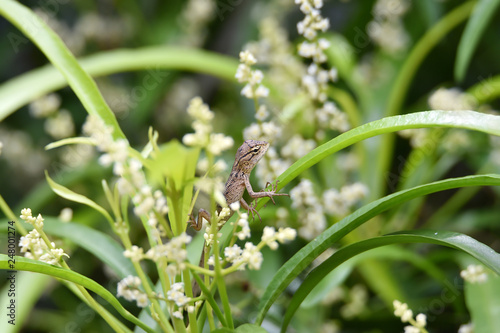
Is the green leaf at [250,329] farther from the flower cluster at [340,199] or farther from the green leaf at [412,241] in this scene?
the flower cluster at [340,199]

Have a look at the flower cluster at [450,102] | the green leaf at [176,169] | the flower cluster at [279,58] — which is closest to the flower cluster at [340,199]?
the flower cluster at [450,102]

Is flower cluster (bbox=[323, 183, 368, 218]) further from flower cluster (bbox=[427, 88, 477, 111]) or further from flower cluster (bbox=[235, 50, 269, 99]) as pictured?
flower cluster (bbox=[235, 50, 269, 99])

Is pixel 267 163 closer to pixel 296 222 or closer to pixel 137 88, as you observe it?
pixel 296 222

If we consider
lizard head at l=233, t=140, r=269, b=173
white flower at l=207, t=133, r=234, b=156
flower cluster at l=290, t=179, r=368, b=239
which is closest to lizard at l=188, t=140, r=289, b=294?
lizard head at l=233, t=140, r=269, b=173

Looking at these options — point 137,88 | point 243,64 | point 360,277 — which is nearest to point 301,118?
point 360,277

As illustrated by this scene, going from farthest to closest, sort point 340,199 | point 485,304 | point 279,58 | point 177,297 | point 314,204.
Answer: point 279,58, point 340,199, point 314,204, point 485,304, point 177,297

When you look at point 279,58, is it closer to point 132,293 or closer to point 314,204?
point 314,204

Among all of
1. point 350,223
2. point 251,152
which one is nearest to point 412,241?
point 350,223
